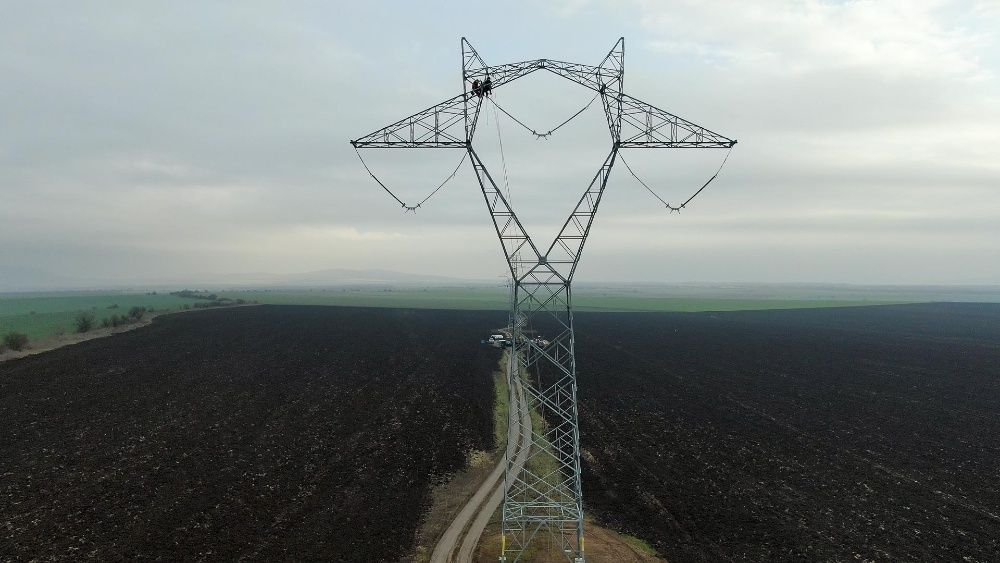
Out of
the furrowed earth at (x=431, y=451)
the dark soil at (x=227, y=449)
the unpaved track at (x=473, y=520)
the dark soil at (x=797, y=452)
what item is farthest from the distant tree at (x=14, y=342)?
the dark soil at (x=797, y=452)

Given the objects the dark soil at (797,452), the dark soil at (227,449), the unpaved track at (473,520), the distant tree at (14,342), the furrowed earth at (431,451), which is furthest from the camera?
the distant tree at (14,342)

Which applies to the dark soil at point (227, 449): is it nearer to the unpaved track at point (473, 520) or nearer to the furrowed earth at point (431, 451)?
the furrowed earth at point (431, 451)

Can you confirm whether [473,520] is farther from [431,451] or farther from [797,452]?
[797,452]

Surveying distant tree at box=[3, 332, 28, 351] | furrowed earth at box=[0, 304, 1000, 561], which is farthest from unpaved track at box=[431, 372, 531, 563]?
distant tree at box=[3, 332, 28, 351]

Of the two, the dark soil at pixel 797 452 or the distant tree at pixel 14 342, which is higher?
the distant tree at pixel 14 342

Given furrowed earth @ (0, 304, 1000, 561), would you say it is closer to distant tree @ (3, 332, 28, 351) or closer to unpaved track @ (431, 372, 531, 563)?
unpaved track @ (431, 372, 531, 563)

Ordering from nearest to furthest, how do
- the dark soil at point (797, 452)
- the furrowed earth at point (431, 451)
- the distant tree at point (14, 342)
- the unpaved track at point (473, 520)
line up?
the unpaved track at point (473, 520), the furrowed earth at point (431, 451), the dark soil at point (797, 452), the distant tree at point (14, 342)

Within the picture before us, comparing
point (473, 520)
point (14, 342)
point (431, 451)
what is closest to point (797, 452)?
point (473, 520)
